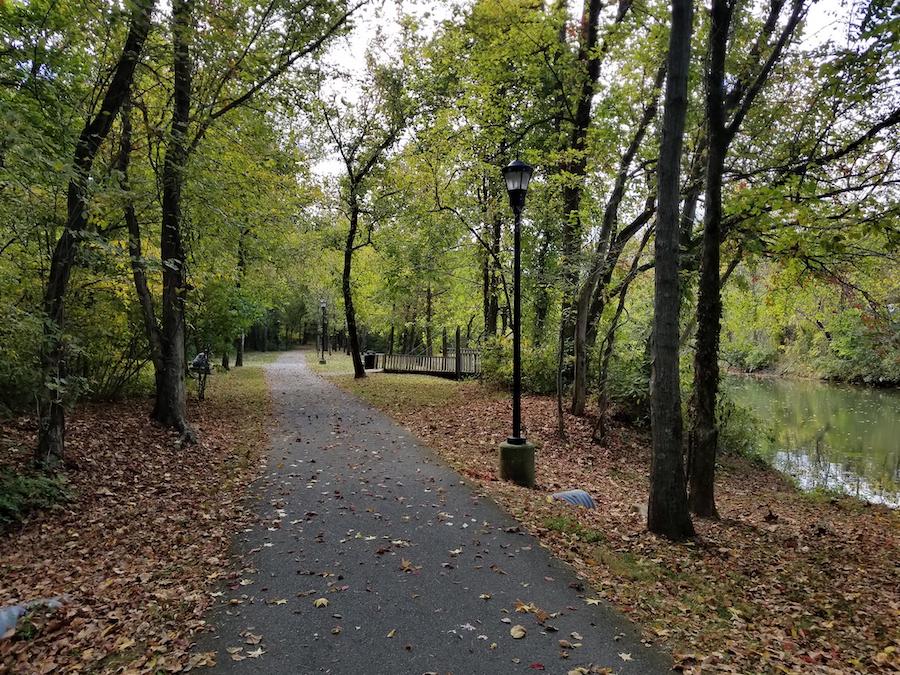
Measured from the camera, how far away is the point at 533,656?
349cm

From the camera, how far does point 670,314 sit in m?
5.57

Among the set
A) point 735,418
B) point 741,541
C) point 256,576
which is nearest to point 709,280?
point 741,541

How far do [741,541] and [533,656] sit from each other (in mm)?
3685

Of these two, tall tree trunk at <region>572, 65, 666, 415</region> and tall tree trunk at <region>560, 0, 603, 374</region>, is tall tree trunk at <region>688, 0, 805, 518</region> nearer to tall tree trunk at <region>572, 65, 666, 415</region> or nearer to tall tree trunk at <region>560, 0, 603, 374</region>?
tall tree trunk at <region>572, 65, 666, 415</region>

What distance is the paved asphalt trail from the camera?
11.5ft

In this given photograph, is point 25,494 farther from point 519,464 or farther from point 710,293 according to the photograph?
point 710,293

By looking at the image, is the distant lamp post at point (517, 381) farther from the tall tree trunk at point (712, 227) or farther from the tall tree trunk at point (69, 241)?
the tall tree trunk at point (69, 241)

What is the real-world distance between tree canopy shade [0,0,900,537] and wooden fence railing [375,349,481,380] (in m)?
2.35

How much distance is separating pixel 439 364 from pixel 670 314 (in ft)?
56.5

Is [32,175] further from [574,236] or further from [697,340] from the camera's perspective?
[574,236]

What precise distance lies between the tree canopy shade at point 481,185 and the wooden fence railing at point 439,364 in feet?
7.70

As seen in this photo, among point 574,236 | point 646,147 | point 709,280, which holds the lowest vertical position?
point 709,280

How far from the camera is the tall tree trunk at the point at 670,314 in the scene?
542cm

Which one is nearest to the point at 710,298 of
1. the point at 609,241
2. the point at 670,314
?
the point at 670,314
